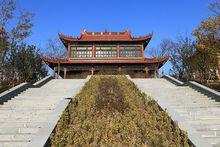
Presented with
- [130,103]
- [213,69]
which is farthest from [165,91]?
[213,69]

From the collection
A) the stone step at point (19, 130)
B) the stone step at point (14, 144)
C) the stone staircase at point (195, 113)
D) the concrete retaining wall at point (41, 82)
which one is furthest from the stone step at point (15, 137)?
the concrete retaining wall at point (41, 82)

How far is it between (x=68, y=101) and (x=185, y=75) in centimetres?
1747

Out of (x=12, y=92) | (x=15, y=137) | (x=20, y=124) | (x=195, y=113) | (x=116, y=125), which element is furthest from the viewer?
(x=12, y=92)

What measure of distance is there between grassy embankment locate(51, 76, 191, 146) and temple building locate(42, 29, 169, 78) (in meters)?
21.4

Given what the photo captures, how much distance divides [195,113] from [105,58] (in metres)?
23.7

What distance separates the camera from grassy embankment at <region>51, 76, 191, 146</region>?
21.8 feet

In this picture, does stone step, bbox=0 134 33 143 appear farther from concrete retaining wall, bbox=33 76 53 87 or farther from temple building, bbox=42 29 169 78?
temple building, bbox=42 29 169 78

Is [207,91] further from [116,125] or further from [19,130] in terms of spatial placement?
[19,130]

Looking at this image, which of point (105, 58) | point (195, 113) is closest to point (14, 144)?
point (195, 113)

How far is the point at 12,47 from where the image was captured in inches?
864

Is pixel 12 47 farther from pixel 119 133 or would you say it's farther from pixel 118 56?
pixel 119 133

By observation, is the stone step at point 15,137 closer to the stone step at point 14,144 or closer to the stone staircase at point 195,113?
the stone step at point 14,144

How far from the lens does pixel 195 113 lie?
9406 millimetres

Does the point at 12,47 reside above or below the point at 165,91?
above
